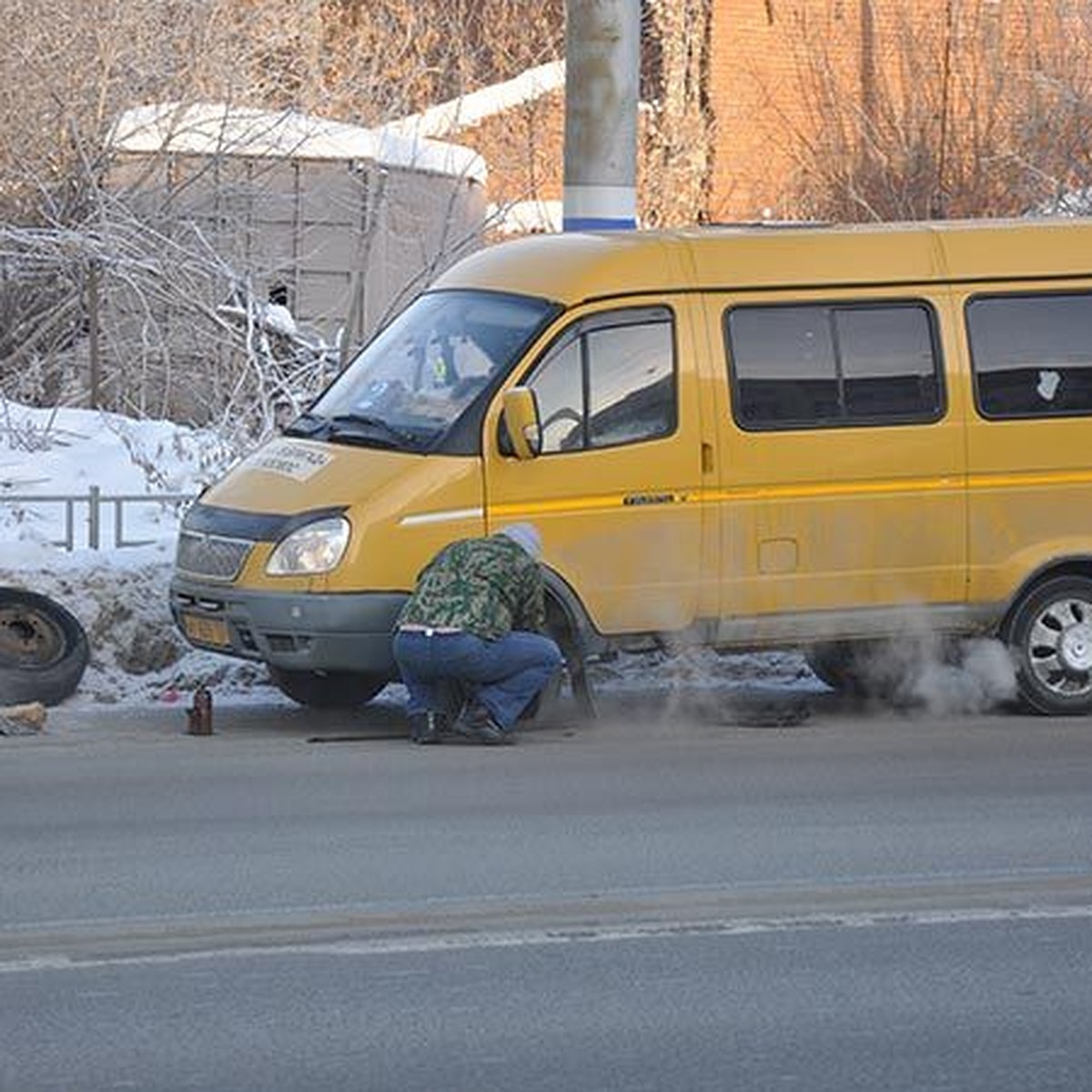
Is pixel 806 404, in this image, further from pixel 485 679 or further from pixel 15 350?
pixel 15 350

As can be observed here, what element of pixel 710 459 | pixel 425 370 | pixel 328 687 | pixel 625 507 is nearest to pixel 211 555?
pixel 328 687

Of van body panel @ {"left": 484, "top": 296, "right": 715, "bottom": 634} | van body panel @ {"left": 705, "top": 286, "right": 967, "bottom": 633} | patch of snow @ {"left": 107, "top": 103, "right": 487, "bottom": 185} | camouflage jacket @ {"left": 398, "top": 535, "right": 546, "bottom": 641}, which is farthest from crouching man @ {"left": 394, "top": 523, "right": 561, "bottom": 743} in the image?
patch of snow @ {"left": 107, "top": 103, "right": 487, "bottom": 185}

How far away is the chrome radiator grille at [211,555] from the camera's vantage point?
41.2ft

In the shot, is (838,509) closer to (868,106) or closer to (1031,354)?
(1031,354)

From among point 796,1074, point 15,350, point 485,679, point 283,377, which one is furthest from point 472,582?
point 15,350

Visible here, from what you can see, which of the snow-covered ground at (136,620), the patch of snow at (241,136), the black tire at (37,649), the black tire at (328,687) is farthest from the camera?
the patch of snow at (241,136)

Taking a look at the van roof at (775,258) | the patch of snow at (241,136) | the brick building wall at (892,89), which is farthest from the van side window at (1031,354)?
the brick building wall at (892,89)

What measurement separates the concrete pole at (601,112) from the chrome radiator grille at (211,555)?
167 inches

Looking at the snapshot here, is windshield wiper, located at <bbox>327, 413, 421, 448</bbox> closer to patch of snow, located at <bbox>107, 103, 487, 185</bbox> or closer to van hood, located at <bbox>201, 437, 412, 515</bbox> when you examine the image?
van hood, located at <bbox>201, 437, 412, 515</bbox>

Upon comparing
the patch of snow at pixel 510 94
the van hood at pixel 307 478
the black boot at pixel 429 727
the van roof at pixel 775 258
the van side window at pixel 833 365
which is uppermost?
the patch of snow at pixel 510 94

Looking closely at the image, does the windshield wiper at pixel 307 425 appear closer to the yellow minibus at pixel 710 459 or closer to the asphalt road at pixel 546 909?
the yellow minibus at pixel 710 459

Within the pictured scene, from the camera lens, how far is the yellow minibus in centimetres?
1253

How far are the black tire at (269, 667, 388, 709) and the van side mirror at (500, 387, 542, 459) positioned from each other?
5.09 feet

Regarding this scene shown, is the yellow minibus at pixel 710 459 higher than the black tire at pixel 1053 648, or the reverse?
the yellow minibus at pixel 710 459
